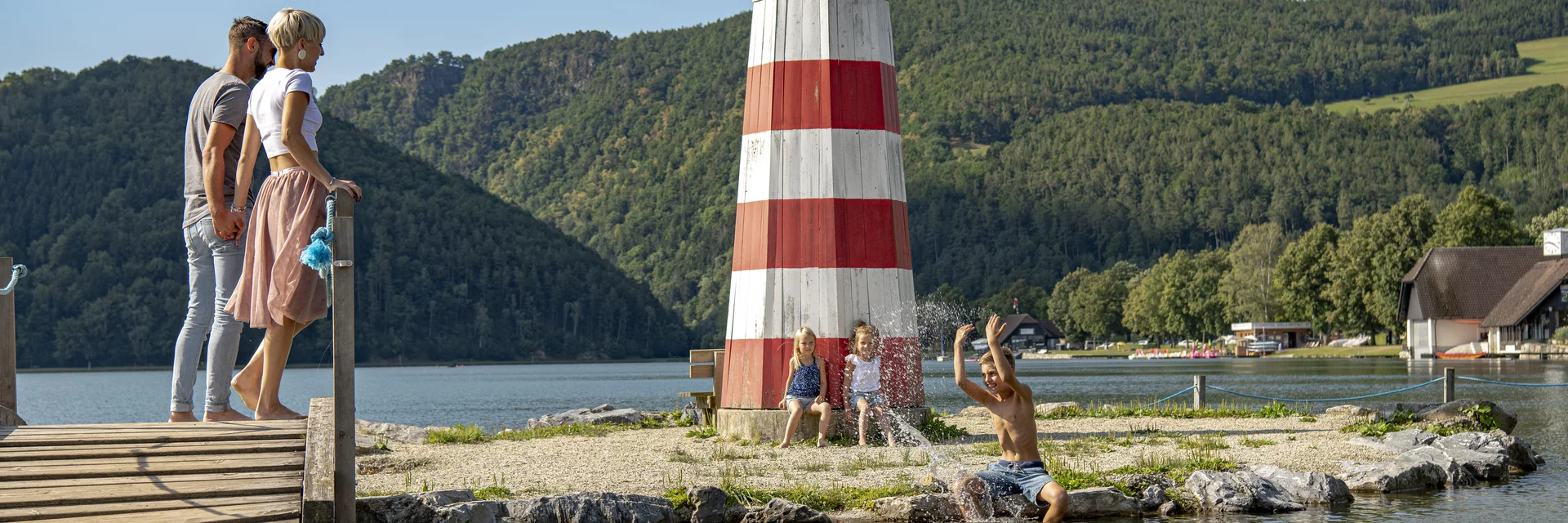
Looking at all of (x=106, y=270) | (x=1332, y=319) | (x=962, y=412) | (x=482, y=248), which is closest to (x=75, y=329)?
(x=106, y=270)

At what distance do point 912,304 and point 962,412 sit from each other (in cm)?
594

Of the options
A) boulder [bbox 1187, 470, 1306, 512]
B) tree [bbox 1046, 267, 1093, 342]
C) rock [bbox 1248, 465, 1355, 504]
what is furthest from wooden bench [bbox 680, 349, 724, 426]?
tree [bbox 1046, 267, 1093, 342]

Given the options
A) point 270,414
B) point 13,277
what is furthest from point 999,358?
point 13,277

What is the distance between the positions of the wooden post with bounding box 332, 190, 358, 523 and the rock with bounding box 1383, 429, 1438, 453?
10.6m

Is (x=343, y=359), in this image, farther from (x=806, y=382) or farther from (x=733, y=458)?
(x=806, y=382)

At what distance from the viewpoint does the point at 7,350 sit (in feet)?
30.0

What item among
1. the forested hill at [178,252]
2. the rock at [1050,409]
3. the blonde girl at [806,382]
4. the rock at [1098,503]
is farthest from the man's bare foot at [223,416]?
the forested hill at [178,252]

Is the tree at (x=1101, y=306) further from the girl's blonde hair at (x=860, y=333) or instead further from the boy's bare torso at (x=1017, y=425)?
the boy's bare torso at (x=1017, y=425)

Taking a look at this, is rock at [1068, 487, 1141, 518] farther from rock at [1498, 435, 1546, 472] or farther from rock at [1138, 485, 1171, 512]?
rock at [1498, 435, 1546, 472]

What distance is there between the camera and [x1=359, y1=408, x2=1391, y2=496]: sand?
1138 centimetres

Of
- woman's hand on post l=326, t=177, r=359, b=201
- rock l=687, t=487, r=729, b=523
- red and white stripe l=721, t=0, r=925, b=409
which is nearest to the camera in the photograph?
woman's hand on post l=326, t=177, r=359, b=201

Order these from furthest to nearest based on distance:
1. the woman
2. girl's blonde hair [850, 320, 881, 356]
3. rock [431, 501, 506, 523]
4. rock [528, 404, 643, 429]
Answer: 1. rock [528, 404, 643, 429]
2. girl's blonde hair [850, 320, 881, 356]
3. rock [431, 501, 506, 523]
4. the woman

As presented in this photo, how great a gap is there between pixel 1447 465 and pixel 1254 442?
1770mm

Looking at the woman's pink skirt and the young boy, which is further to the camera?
the young boy
